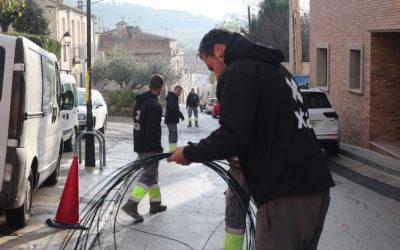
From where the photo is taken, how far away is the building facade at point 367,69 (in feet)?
57.1

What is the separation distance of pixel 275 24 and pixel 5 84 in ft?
121

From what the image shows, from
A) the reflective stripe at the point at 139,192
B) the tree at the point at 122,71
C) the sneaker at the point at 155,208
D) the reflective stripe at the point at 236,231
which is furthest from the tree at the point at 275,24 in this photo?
the reflective stripe at the point at 236,231

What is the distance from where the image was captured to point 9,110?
7.52 metres

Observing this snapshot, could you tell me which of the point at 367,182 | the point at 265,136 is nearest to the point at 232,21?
the point at 367,182

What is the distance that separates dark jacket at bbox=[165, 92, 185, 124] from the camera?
17.4 m

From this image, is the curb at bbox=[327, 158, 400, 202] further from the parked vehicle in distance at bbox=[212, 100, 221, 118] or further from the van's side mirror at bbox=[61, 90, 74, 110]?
the van's side mirror at bbox=[61, 90, 74, 110]

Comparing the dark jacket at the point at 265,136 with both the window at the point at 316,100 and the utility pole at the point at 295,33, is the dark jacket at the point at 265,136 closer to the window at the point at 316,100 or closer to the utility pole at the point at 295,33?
the window at the point at 316,100

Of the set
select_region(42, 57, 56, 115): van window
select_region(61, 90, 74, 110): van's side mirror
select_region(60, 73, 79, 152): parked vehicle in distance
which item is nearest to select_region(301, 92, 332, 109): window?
select_region(60, 73, 79, 152): parked vehicle in distance

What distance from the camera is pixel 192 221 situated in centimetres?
895

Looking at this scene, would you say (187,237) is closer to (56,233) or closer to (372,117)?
(56,233)

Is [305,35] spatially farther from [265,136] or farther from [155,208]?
[265,136]

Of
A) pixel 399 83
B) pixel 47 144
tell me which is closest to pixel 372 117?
pixel 399 83

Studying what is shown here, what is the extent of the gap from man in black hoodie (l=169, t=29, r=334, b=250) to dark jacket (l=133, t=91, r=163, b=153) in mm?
5219

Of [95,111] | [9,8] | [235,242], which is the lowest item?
[235,242]
